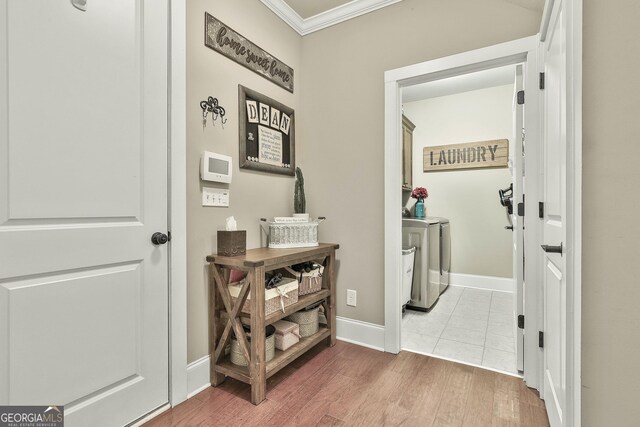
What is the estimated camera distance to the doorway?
3174 millimetres

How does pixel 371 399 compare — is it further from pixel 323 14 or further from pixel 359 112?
pixel 323 14

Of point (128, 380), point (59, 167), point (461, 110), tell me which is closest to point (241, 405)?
point (128, 380)

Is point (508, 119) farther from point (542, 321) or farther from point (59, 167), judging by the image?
point (59, 167)

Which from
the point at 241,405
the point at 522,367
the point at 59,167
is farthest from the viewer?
the point at 522,367

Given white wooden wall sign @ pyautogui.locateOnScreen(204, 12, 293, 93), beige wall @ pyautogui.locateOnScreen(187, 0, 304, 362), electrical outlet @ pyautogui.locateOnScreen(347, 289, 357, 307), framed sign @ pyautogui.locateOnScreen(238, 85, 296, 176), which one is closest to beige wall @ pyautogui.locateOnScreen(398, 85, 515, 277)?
electrical outlet @ pyautogui.locateOnScreen(347, 289, 357, 307)

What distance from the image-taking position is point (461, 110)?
3951 mm

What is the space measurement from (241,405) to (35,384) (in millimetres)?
873

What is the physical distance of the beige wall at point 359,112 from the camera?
2047 mm

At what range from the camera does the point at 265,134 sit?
218 cm

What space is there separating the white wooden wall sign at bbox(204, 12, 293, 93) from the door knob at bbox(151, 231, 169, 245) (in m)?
1.13

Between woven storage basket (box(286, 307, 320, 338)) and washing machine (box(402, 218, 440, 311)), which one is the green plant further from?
washing machine (box(402, 218, 440, 311))

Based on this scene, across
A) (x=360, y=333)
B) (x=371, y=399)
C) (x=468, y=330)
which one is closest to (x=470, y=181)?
(x=468, y=330)

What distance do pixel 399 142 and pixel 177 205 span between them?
5.01 ft

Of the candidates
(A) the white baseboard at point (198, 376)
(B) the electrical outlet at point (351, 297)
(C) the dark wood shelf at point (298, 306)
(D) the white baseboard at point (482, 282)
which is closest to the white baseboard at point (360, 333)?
(B) the electrical outlet at point (351, 297)
